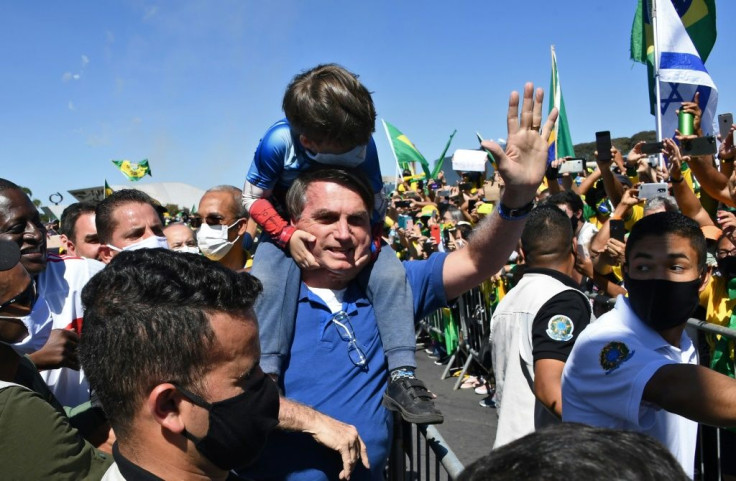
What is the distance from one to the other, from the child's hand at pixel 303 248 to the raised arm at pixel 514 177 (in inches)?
23.2

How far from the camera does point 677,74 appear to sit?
5477 millimetres

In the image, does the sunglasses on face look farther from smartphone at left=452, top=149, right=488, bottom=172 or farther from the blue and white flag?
smartphone at left=452, top=149, right=488, bottom=172

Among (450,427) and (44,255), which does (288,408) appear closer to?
(44,255)

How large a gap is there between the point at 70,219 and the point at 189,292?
13.8ft

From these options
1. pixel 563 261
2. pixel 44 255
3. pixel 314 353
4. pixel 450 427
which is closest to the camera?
pixel 314 353

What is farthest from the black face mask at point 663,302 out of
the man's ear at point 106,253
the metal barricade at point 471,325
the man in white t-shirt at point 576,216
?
the metal barricade at point 471,325

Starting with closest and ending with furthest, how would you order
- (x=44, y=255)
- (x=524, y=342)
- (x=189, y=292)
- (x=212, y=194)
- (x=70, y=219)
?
(x=189, y=292) → (x=44, y=255) → (x=524, y=342) → (x=212, y=194) → (x=70, y=219)

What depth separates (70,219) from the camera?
5.12 meters

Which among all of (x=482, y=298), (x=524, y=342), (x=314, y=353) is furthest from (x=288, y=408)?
(x=482, y=298)

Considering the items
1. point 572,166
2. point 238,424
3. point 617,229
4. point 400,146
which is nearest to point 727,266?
point 617,229

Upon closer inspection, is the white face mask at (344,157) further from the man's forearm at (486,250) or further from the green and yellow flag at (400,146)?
the green and yellow flag at (400,146)

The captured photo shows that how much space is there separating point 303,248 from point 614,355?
1.13m

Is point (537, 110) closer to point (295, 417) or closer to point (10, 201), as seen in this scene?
point (295, 417)

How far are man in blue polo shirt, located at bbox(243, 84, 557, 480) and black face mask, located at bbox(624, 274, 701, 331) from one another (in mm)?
536
